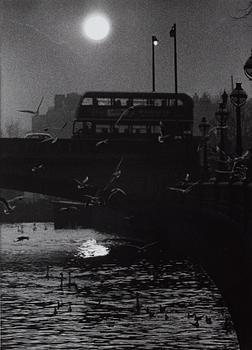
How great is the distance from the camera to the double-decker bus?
6009 centimetres

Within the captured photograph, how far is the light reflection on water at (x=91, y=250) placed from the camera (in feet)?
179

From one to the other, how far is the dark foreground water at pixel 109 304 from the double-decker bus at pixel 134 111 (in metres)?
11.3

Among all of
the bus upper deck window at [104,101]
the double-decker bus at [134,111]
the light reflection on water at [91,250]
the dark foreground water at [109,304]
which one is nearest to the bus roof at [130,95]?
the double-decker bus at [134,111]

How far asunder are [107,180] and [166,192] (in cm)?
466

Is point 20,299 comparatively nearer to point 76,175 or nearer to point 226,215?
point 226,215

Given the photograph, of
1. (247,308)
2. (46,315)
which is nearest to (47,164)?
(46,315)

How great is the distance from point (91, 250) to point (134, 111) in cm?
1153

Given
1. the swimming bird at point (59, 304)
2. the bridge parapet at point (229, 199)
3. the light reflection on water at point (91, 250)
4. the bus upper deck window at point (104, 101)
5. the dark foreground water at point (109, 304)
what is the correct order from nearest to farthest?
the bridge parapet at point (229, 199) < the dark foreground water at point (109, 304) < the swimming bird at point (59, 304) < the light reflection on water at point (91, 250) < the bus upper deck window at point (104, 101)

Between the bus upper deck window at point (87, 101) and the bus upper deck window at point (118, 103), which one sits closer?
the bus upper deck window at point (87, 101)

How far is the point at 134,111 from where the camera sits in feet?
200

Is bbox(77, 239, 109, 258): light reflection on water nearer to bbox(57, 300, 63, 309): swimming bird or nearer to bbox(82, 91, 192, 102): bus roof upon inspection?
bbox(82, 91, 192, 102): bus roof

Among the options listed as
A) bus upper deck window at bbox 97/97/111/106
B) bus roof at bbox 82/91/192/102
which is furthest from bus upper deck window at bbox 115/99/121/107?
bus upper deck window at bbox 97/97/111/106

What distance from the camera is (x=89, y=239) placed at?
224ft

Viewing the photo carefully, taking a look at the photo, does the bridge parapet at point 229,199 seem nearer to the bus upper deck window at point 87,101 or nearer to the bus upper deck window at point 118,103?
the bus upper deck window at point 118,103
